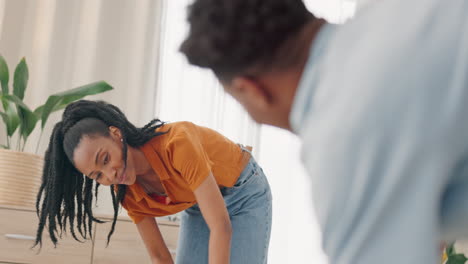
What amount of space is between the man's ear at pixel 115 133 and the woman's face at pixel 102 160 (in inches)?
0.7

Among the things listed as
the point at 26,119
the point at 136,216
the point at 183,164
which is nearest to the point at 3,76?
the point at 26,119

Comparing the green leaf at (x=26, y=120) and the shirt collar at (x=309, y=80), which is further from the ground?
the shirt collar at (x=309, y=80)

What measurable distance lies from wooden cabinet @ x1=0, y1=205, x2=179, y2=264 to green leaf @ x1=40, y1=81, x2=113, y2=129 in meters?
0.40

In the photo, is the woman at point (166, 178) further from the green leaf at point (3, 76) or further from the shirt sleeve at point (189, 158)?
the green leaf at point (3, 76)

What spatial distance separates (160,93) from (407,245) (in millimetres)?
2633

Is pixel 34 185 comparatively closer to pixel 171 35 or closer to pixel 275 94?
pixel 171 35

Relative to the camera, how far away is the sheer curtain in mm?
3090

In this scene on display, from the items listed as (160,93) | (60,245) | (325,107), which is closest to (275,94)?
(325,107)

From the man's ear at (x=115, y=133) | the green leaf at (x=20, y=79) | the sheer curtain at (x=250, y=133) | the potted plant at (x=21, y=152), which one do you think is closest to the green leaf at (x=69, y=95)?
the potted plant at (x=21, y=152)

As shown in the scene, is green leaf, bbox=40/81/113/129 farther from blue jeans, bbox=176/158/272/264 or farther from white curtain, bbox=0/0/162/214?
blue jeans, bbox=176/158/272/264

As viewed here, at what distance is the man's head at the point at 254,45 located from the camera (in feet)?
1.87

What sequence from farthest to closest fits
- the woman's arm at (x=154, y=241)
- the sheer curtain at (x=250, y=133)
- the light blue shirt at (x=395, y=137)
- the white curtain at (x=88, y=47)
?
the sheer curtain at (x=250, y=133) → the white curtain at (x=88, y=47) → the woman's arm at (x=154, y=241) → the light blue shirt at (x=395, y=137)

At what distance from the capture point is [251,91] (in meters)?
0.61

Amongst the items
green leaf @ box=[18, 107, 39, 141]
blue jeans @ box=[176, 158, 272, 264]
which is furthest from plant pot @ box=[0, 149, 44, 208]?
blue jeans @ box=[176, 158, 272, 264]
